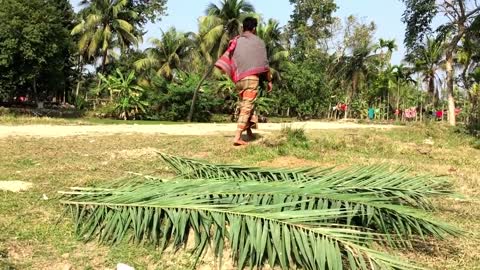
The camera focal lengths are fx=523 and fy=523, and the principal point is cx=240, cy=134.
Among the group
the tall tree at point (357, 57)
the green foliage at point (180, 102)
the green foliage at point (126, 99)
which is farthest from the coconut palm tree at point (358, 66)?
the green foliage at point (126, 99)

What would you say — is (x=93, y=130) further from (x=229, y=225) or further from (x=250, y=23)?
(x=229, y=225)

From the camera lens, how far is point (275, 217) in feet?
8.67

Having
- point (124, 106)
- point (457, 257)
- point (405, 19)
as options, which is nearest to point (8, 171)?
point (457, 257)

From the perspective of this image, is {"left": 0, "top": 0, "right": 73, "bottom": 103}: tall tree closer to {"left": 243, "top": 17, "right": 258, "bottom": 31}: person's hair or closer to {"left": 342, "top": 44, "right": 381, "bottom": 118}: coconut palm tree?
{"left": 243, "top": 17, "right": 258, "bottom": 31}: person's hair

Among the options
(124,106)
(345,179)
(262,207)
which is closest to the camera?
(262,207)

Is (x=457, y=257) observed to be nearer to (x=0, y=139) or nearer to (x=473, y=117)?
(x=0, y=139)

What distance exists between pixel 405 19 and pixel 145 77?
68.0 feet

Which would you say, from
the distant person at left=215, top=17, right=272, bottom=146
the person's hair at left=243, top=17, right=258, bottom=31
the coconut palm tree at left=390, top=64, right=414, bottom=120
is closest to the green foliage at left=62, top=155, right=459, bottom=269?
the distant person at left=215, top=17, right=272, bottom=146

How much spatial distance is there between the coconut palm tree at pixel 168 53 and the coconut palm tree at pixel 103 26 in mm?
1410

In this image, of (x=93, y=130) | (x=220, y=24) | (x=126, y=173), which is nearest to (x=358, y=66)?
(x=220, y=24)

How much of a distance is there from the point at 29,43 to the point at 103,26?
12205 mm

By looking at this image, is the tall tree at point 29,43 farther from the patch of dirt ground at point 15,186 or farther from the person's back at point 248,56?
the patch of dirt ground at point 15,186

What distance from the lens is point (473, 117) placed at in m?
20.9

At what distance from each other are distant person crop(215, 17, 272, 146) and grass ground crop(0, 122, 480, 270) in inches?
18.6
